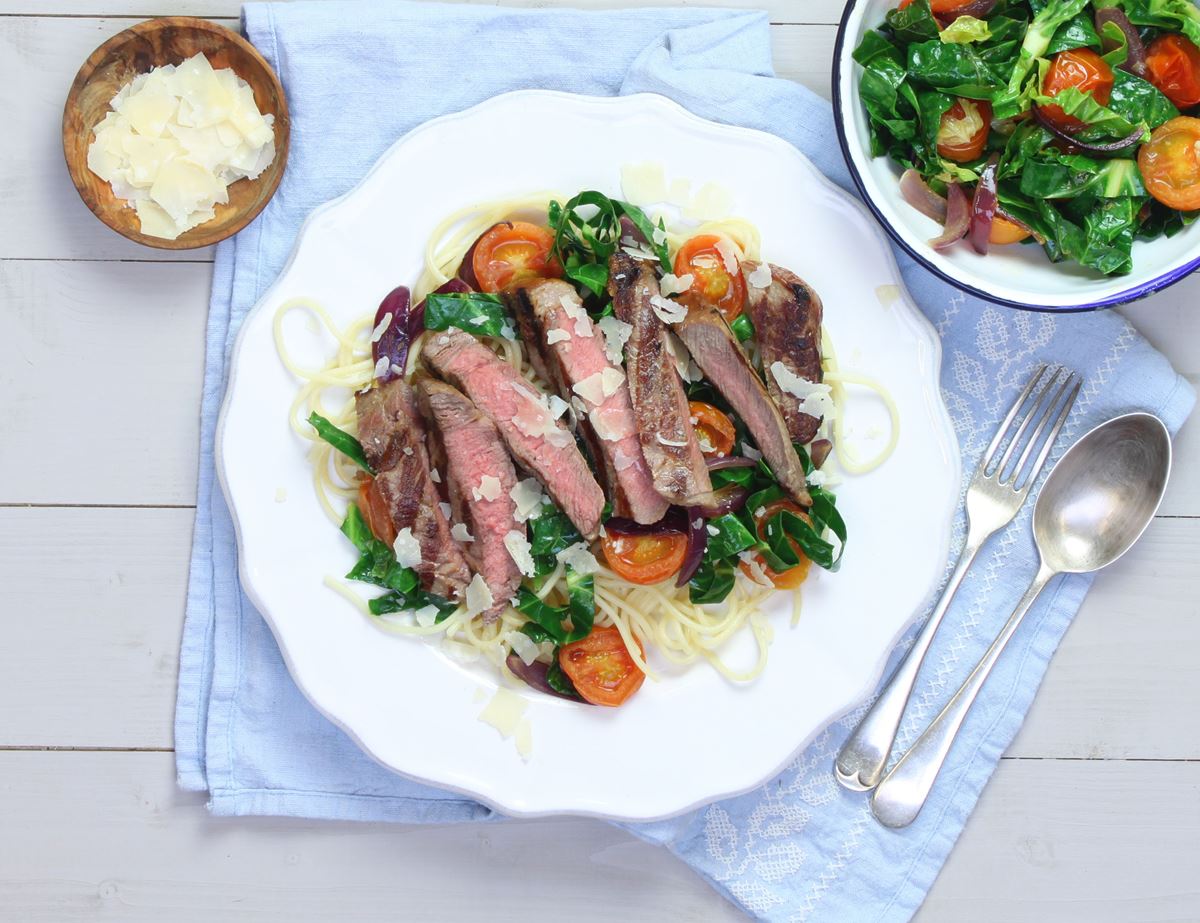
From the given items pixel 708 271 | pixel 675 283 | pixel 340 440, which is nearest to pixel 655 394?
pixel 675 283

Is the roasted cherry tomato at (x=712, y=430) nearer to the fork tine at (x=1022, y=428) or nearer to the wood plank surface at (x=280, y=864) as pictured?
the fork tine at (x=1022, y=428)

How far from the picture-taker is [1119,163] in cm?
346

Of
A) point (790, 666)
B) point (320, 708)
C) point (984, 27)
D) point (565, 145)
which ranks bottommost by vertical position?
point (320, 708)

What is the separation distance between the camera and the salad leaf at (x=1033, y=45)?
11.3 ft

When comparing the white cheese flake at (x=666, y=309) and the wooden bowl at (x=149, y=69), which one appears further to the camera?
the wooden bowl at (x=149, y=69)

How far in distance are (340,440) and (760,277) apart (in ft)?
5.36

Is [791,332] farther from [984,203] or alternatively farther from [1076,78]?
[1076,78]

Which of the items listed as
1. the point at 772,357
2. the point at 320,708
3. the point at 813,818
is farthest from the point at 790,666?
the point at 320,708

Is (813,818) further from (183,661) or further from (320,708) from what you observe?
(183,661)

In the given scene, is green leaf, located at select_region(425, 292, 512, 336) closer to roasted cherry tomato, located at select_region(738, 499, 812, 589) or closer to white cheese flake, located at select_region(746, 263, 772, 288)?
white cheese flake, located at select_region(746, 263, 772, 288)

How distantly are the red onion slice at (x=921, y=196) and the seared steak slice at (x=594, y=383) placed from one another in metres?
1.25

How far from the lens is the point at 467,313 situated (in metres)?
3.57

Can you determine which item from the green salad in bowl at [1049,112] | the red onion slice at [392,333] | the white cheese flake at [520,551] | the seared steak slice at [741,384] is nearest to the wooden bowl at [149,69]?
the red onion slice at [392,333]

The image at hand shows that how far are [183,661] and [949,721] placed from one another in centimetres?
304
